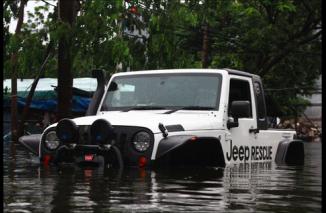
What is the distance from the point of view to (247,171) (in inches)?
424

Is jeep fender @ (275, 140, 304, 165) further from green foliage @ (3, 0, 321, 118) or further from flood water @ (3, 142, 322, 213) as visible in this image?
green foliage @ (3, 0, 321, 118)

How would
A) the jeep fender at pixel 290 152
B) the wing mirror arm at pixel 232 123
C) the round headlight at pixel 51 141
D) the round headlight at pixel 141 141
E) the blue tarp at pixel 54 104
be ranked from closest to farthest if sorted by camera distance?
the round headlight at pixel 141 141 → the round headlight at pixel 51 141 → the wing mirror arm at pixel 232 123 → the jeep fender at pixel 290 152 → the blue tarp at pixel 54 104

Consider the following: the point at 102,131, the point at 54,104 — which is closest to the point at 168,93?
the point at 102,131

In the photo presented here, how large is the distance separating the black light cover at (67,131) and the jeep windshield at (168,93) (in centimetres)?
142

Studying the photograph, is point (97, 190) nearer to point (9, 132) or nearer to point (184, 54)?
point (184, 54)

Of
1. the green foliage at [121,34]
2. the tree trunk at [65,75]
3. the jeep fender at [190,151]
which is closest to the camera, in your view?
the jeep fender at [190,151]

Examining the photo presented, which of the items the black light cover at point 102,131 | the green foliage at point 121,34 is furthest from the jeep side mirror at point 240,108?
the green foliage at point 121,34

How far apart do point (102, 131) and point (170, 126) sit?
2.73ft

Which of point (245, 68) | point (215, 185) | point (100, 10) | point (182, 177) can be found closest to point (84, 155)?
point (182, 177)

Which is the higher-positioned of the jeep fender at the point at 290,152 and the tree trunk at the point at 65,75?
the tree trunk at the point at 65,75

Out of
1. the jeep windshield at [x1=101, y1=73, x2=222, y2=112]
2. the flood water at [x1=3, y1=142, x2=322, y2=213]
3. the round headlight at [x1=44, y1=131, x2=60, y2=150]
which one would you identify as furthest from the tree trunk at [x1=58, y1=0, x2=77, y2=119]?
the round headlight at [x1=44, y1=131, x2=60, y2=150]

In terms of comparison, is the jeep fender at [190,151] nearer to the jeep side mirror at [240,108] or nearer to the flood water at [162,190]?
the flood water at [162,190]

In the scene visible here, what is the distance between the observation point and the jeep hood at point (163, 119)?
32.5 feet

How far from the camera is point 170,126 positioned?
994 centimetres
